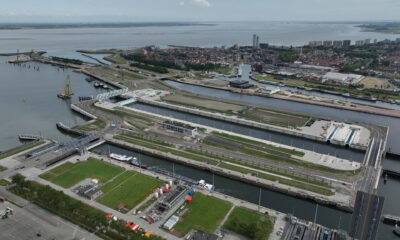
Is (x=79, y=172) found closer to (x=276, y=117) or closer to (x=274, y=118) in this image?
(x=274, y=118)

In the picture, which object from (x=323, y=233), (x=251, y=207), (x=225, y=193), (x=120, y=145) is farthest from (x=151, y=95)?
(x=323, y=233)

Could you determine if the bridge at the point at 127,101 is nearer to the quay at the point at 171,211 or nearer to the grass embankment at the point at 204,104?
the grass embankment at the point at 204,104

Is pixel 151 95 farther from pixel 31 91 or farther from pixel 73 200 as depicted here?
pixel 73 200

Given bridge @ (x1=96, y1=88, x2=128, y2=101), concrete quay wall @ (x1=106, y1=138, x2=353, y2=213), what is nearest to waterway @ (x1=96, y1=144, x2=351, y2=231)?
concrete quay wall @ (x1=106, y1=138, x2=353, y2=213)

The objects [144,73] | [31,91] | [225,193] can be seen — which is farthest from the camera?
[144,73]

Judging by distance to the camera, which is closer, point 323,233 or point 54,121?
point 323,233

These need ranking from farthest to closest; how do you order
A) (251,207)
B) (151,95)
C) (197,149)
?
(151,95), (197,149), (251,207)

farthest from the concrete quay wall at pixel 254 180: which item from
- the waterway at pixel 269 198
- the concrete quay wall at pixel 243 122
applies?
the concrete quay wall at pixel 243 122
